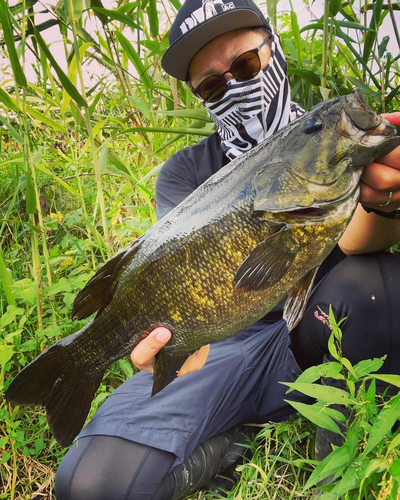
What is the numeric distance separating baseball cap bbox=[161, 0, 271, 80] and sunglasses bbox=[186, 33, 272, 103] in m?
0.16

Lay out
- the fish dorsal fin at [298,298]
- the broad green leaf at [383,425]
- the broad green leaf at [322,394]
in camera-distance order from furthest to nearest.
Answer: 1. the fish dorsal fin at [298,298]
2. the broad green leaf at [322,394]
3. the broad green leaf at [383,425]

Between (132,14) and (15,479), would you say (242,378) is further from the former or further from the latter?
(132,14)

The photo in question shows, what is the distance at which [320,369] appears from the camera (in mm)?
1075

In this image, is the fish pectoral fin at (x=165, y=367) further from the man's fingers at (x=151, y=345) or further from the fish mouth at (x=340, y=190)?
the fish mouth at (x=340, y=190)

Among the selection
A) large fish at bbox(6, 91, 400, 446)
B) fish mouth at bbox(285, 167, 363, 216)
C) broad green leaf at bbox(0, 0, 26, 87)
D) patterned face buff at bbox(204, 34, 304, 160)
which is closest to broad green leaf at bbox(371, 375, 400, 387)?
large fish at bbox(6, 91, 400, 446)

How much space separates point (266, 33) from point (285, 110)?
386mm

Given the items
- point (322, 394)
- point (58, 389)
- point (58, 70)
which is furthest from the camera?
point (58, 70)

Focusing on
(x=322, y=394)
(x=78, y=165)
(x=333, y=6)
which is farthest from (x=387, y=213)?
(x=78, y=165)

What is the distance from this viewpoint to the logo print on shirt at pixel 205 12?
1993mm

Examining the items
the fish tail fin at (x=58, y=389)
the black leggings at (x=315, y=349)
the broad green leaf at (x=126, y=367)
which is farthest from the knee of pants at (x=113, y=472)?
the broad green leaf at (x=126, y=367)

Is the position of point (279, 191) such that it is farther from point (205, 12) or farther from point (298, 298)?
point (205, 12)

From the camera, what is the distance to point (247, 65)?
189cm

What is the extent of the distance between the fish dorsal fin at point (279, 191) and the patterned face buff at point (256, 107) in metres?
0.88

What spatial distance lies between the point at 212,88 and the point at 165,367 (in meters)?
1.31
